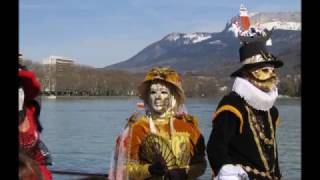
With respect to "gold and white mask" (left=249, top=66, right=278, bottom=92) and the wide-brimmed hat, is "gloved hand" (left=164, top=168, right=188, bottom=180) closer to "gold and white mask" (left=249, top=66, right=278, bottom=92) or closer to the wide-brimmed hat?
the wide-brimmed hat

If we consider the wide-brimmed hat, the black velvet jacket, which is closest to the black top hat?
the black velvet jacket

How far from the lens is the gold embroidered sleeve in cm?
310

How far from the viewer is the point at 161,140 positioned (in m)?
3.16

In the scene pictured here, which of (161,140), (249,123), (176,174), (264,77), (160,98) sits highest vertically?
(264,77)

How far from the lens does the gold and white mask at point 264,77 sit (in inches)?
112

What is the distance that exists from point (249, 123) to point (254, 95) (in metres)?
0.13

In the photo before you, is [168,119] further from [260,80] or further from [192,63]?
[192,63]

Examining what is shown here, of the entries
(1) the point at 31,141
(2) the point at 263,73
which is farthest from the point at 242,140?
(1) the point at 31,141

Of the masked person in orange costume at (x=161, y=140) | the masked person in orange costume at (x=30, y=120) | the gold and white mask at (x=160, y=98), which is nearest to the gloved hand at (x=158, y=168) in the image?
the masked person in orange costume at (x=161, y=140)

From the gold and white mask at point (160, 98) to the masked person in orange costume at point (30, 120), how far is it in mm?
602

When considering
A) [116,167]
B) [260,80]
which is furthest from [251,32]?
[116,167]

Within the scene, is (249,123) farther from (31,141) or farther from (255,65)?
(31,141)

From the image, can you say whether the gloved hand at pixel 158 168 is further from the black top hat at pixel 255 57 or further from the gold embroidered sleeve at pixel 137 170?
the black top hat at pixel 255 57

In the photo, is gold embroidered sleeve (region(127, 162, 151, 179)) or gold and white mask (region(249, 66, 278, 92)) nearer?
gold and white mask (region(249, 66, 278, 92))
